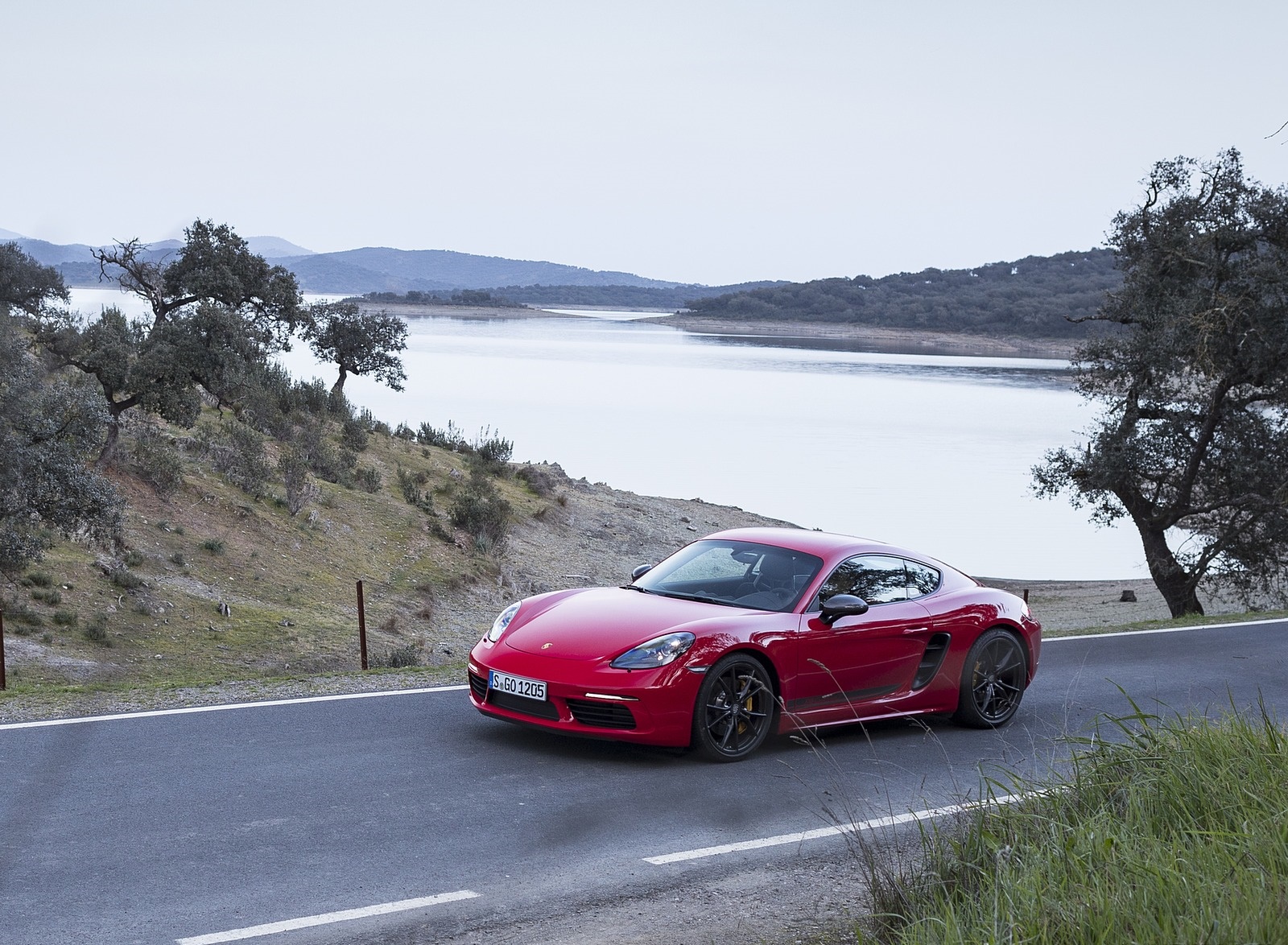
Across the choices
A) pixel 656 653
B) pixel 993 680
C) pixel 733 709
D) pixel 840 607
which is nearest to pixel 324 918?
pixel 656 653

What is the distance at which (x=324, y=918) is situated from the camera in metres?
5.35

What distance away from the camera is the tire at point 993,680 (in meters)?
9.34

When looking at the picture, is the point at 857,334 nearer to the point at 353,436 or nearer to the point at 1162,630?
the point at 353,436

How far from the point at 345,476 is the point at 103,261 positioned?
7391 mm

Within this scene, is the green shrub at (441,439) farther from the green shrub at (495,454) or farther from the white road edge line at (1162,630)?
the white road edge line at (1162,630)

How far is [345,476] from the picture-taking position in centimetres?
3122

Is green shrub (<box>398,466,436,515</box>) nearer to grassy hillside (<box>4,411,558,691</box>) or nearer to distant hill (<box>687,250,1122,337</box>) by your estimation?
grassy hillside (<box>4,411,558,691</box>)

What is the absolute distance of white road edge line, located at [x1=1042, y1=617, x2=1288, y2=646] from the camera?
47.8ft

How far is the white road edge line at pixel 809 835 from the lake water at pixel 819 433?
27.8 m

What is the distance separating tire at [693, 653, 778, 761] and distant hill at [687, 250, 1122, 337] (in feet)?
357

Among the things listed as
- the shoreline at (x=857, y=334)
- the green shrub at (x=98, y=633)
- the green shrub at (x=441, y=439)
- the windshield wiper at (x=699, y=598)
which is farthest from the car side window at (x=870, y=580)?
the shoreline at (x=857, y=334)

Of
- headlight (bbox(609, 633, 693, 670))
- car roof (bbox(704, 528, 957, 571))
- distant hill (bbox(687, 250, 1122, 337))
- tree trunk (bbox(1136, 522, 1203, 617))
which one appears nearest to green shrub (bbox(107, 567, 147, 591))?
car roof (bbox(704, 528, 957, 571))

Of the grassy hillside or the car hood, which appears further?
the grassy hillside

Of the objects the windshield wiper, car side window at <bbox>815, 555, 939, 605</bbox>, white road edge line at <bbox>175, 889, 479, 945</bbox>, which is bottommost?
white road edge line at <bbox>175, 889, 479, 945</bbox>
